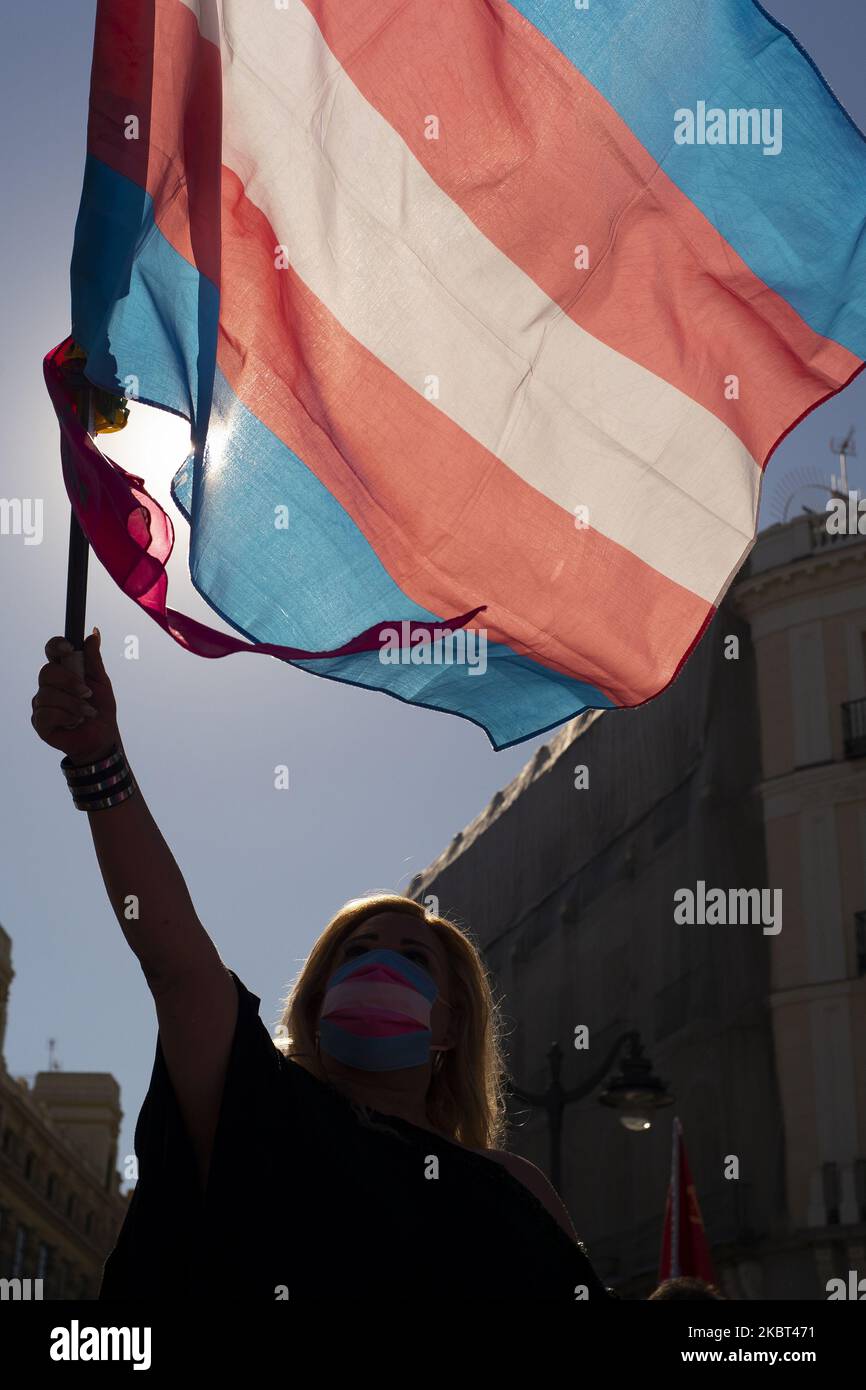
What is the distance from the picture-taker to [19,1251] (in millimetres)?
43719

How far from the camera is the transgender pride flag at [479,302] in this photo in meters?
3.75

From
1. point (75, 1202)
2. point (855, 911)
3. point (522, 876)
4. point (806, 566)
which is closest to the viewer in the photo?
point (855, 911)

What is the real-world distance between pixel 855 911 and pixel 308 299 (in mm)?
18752

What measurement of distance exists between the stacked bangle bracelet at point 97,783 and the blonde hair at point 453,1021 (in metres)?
0.71

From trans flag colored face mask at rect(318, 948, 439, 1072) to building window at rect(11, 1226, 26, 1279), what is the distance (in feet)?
141

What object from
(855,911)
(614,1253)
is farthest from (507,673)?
(614,1253)

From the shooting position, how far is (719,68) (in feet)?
13.5

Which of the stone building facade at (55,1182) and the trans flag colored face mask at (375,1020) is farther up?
the stone building facade at (55,1182)

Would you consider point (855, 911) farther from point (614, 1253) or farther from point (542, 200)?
point (542, 200)

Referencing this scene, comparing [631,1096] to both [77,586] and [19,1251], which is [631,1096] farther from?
[19,1251]
